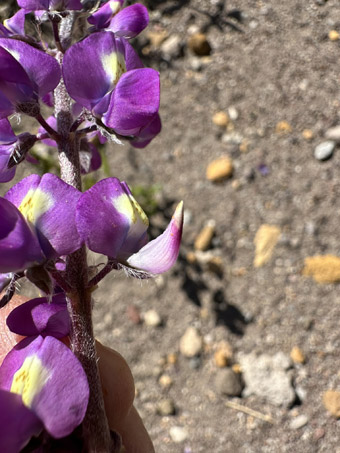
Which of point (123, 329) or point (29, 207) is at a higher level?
point (29, 207)

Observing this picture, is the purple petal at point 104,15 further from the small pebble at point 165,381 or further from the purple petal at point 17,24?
the small pebble at point 165,381

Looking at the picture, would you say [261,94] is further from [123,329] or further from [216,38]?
[123,329]

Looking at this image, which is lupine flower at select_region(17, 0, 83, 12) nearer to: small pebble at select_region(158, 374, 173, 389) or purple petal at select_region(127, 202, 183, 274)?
purple petal at select_region(127, 202, 183, 274)

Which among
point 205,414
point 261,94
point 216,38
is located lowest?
point 205,414

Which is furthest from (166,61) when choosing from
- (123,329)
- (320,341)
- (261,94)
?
(320,341)

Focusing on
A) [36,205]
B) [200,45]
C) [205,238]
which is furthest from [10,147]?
[200,45]

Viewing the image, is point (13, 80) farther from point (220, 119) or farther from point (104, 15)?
point (220, 119)
